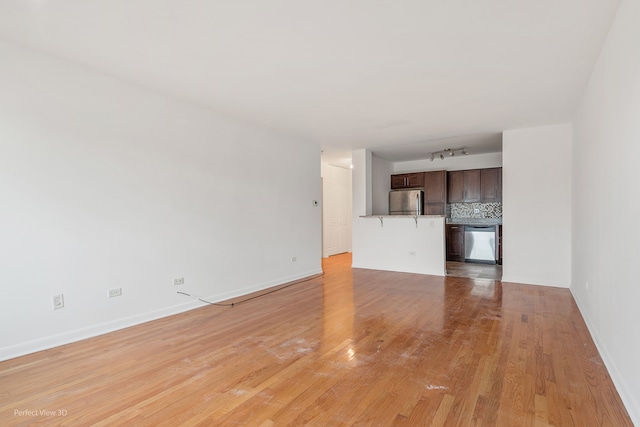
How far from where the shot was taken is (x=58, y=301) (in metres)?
2.88

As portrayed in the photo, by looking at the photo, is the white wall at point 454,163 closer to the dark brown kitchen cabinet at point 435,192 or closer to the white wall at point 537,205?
the dark brown kitchen cabinet at point 435,192

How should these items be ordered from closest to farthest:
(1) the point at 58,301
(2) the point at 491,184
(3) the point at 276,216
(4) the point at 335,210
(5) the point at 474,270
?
1. (1) the point at 58,301
2. (3) the point at 276,216
3. (5) the point at 474,270
4. (2) the point at 491,184
5. (4) the point at 335,210

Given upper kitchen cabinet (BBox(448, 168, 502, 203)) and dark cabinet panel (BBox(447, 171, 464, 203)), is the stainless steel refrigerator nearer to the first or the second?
dark cabinet panel (BBox(447, 171, 464, 203))

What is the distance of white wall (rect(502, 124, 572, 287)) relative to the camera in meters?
4.93

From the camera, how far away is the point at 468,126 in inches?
200

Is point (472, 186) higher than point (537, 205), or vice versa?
point (472, 186)

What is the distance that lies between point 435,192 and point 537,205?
9.57 feet

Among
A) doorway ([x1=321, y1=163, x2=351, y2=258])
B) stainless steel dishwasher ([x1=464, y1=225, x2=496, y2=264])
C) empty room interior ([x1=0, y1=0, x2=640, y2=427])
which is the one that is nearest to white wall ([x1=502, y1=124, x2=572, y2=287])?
empty room interior ([x1=0, y1=0, x2=640, y2=427])

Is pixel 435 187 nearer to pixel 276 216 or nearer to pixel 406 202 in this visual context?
pixel 406 202

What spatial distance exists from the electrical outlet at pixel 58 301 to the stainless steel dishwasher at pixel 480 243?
7192 mm

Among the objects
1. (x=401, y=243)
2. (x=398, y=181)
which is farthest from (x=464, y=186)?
(x=401, y=243)

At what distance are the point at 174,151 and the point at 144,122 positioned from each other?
17.0 inches

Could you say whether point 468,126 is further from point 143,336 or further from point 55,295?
point 55,295

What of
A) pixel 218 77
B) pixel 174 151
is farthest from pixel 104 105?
pixel 218 77
